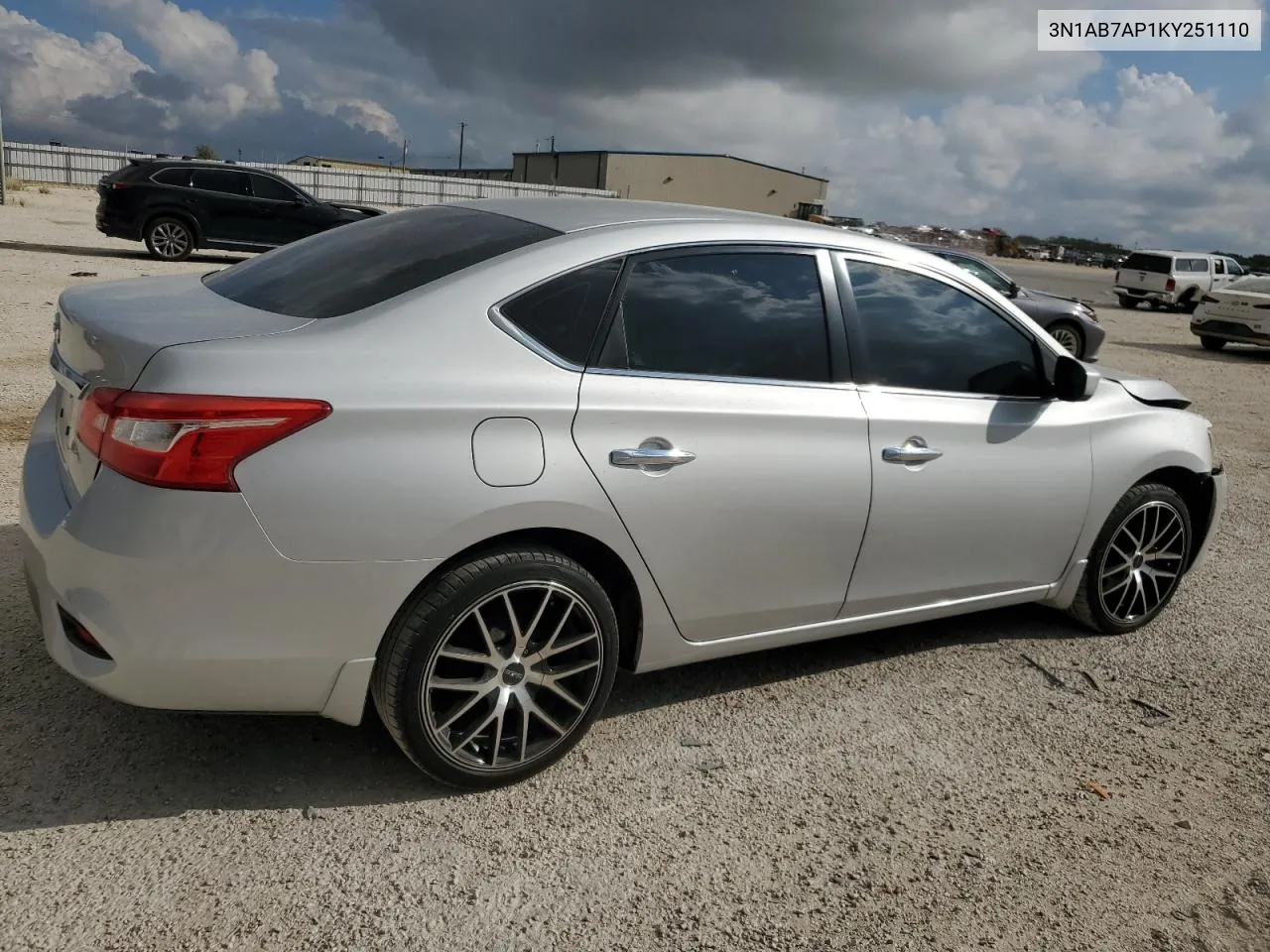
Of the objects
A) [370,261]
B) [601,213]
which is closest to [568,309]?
[601,213]

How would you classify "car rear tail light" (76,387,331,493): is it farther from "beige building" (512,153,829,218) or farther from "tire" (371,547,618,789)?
"beige building" (512,153,829,218)

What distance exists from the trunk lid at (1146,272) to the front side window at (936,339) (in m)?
28.4

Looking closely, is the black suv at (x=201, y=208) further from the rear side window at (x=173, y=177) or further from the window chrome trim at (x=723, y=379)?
the window chrome trim at (x=723, y=379)

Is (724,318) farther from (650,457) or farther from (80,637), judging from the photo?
(80,637)

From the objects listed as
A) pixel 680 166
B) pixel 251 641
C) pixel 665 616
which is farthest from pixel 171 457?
pixel 680 166

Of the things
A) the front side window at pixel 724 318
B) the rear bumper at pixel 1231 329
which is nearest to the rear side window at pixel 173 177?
the front side window at pixel 724 318

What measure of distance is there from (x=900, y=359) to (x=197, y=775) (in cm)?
264

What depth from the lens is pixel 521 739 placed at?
304 cm

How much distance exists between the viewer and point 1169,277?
2883cm

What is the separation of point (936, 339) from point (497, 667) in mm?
2032

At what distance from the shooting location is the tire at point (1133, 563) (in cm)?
447

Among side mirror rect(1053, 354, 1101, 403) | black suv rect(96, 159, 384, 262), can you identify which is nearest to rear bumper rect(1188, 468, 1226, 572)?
side mirror rect(1053, 354, 1101, 403)

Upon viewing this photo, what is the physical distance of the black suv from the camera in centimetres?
1644

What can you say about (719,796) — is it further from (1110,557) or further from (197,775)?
(1110,557)
